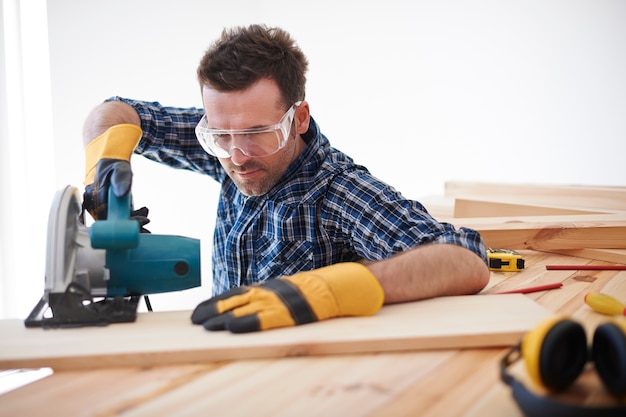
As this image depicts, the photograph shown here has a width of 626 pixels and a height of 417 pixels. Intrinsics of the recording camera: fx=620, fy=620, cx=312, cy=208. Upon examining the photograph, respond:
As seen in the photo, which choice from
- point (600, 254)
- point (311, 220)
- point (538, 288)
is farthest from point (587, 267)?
point (311, 220)

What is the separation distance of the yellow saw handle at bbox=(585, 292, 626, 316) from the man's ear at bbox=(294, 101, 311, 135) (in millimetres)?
1141

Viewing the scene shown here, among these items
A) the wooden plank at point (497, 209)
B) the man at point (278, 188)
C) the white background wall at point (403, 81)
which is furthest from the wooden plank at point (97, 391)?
the white background wall at point (403, 81)

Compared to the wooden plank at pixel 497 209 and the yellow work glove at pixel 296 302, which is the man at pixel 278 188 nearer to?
the yellow work glove at pixel 296 302

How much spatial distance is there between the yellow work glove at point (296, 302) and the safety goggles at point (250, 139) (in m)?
0.72

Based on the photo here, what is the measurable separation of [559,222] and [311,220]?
3.33 ft

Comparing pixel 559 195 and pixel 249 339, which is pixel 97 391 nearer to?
pixel 249 339

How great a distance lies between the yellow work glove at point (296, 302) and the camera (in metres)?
1.37

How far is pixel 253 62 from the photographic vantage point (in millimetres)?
2129

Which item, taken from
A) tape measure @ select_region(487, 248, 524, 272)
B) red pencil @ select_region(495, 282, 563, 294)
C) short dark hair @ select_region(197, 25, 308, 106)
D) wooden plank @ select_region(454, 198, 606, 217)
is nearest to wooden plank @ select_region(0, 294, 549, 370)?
red pencil @ select_region(495, 282, 563, 294)

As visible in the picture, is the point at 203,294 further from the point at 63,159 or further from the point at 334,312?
the point at 334,312

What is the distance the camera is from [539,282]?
6.47 feet

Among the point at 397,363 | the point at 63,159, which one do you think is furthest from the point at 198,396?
the point at 63,159

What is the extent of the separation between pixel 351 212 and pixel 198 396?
108cm

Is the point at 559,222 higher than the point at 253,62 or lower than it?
lower
